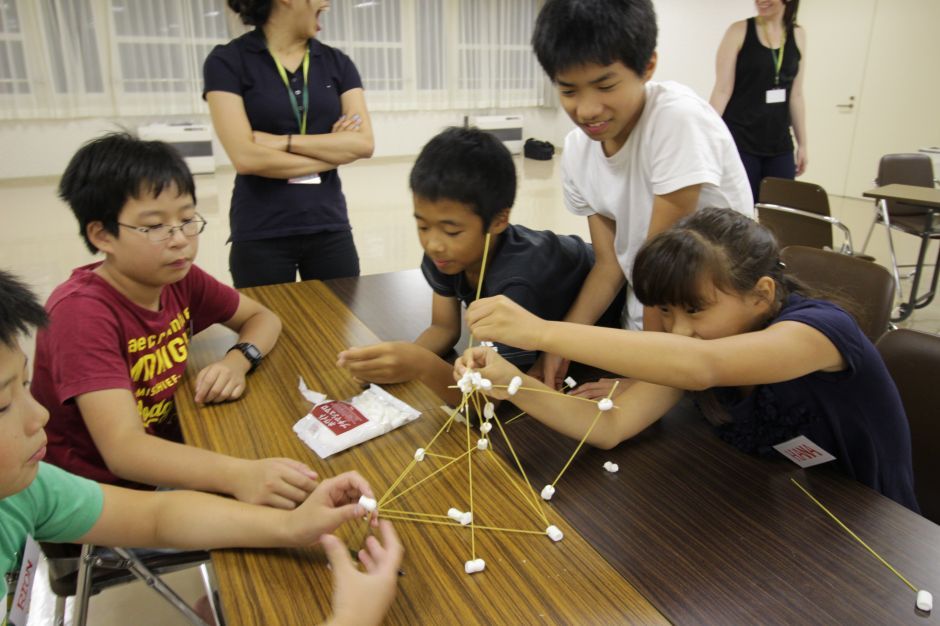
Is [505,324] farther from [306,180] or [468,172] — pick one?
[306,180]

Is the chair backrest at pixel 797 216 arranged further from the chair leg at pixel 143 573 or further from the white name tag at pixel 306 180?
the chair leg at pixel 143 573

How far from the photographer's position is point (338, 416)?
4.07 feet

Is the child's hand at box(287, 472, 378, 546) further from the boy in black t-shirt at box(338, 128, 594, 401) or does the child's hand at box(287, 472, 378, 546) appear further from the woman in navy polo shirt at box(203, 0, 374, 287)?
the woman in navy polo shirt at box(203, 0, 374, 287)

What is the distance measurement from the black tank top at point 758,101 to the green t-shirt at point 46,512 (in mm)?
3721

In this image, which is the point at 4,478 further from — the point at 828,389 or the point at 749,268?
the point at 828,389

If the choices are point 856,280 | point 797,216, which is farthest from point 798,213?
point 856,280

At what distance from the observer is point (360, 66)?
9289 millimetres

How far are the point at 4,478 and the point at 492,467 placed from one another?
28.3 inches

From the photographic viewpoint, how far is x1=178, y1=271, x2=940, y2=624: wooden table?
0.82 meters

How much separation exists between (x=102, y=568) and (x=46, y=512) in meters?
0.34

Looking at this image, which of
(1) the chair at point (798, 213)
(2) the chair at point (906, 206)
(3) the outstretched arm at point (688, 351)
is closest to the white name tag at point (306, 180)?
(3) the outstretched arm at point (688, 351)

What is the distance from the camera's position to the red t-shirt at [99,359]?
1.26 m

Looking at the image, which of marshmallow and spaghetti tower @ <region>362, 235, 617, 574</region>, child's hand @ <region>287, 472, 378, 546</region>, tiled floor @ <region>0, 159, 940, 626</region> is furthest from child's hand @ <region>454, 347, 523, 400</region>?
tiled floor @ <region>0, 159, 940, 626</region>

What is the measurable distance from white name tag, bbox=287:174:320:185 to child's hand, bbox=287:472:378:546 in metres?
1.47
